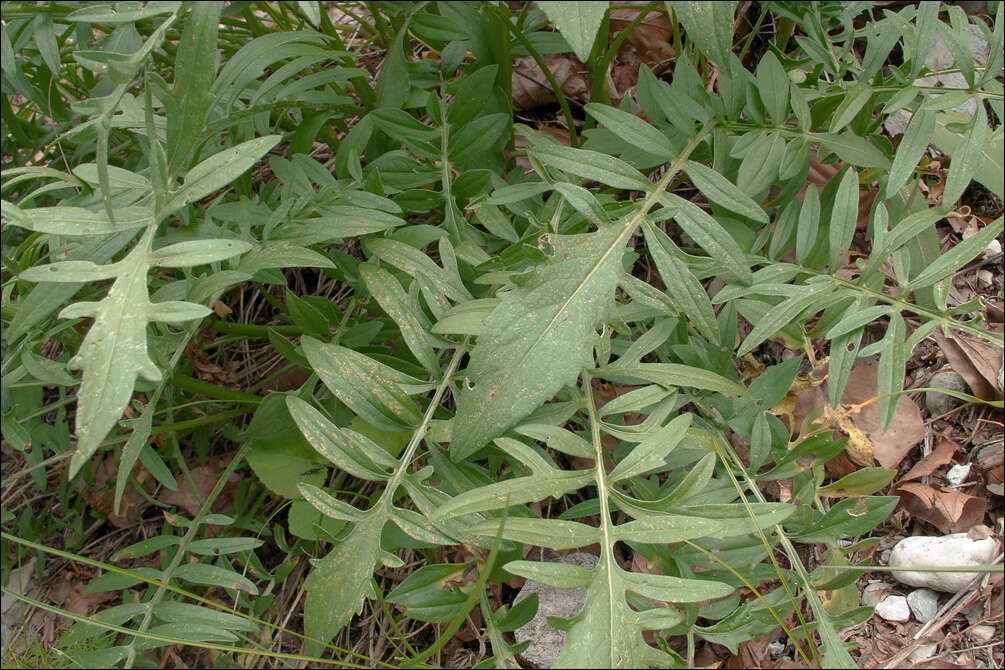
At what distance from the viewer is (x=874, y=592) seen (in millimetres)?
1570

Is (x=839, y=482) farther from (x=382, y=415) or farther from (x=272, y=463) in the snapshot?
(x=272, y=463)

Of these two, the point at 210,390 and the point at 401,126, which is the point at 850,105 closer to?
the point at 401,126

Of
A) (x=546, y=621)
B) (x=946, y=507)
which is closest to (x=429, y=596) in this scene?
(x=546, y=621)

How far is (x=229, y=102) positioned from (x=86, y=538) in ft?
4.62

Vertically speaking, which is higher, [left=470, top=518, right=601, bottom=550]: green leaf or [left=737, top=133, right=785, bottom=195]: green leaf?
[left=737, top=133, right=785, bottom=195]: green leaf

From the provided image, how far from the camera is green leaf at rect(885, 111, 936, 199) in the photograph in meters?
1.29

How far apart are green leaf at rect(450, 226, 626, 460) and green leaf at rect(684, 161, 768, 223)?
0.21 m

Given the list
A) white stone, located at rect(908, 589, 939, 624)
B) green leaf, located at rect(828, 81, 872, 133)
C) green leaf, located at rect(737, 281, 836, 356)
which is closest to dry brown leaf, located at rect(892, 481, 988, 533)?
white stone, located at rect(908, 589, 939, 624)

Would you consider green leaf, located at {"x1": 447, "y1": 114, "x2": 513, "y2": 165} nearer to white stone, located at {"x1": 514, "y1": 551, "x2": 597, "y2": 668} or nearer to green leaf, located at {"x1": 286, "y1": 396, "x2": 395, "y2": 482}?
green leaf, located at {"x1": 286, "y1": 396, "x2": 395, "y2": 482}

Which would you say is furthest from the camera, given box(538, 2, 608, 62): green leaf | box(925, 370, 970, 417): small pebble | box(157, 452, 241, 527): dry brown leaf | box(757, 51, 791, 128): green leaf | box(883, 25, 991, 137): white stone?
box(157, 452, 241, 527): dry brown leaf

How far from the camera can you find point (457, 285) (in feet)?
4.79

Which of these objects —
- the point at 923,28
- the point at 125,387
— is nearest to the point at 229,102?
the point at 125,387

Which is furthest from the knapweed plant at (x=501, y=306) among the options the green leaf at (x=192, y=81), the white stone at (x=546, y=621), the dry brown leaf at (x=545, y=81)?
the dry brown leaf at (x=545, y=81)

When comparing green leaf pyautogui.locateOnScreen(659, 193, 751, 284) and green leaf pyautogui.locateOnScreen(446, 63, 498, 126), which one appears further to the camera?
green leaf pyautogui.locateOnScreen(446, 63, 498, 126)
